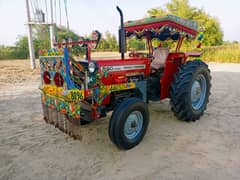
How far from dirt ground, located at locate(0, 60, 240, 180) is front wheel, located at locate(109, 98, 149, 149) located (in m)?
0.16

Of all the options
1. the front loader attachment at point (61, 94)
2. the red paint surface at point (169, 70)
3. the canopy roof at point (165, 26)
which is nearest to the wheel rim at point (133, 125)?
the front loader attachment at point (61, 94)

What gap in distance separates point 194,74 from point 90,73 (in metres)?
1.96

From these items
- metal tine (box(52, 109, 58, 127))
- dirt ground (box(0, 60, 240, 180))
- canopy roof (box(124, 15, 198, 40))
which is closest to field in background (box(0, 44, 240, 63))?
canopy roof (box(124, 15, 198, 40))

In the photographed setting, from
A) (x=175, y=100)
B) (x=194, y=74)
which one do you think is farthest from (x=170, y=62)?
(x=175, y=100)

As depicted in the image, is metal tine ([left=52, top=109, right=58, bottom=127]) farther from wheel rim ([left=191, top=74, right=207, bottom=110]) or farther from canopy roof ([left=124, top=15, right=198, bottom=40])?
wheel rim ([left=191, top=74, right=207, bottom=110])

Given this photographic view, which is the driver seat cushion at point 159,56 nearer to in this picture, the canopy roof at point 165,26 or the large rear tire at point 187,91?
the canopy roof at point 165,26

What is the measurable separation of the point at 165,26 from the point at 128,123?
175 cm

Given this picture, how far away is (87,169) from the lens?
7.73 feet

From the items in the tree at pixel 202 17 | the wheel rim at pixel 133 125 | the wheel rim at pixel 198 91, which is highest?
the tree at pixel 202 17

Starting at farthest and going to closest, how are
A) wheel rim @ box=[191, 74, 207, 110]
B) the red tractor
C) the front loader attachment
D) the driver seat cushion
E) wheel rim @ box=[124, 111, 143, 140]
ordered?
the driver seat cushion
wheel rim @ box=[191, 74, 207, 110]
wheel rim @ box=[124, 111, 143, 140]
the red tractor
the front loader attachment

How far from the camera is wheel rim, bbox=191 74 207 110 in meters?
3.87

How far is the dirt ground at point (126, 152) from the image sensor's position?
7.47ft

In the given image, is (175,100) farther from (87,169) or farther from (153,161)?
(87,169)

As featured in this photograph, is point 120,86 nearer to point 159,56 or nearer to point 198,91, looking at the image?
point 159,56
